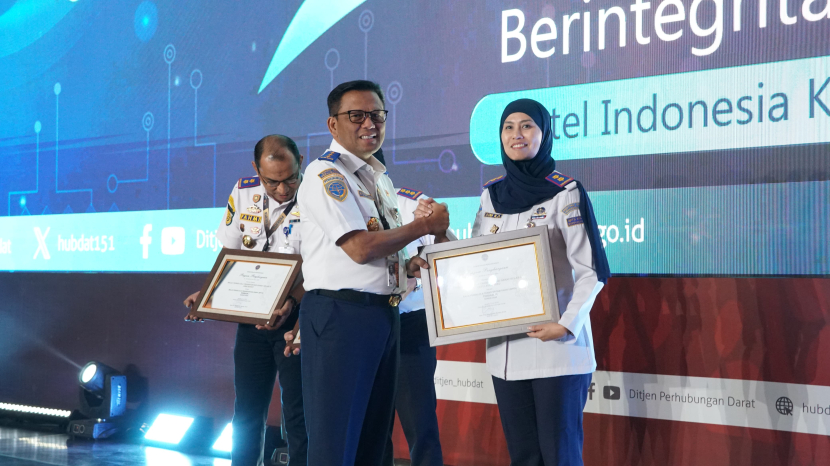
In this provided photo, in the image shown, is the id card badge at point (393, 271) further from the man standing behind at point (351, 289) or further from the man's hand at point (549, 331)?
the man's hand at point (549, 331)

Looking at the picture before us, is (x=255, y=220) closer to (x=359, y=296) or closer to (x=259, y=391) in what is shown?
(x=259, y=391)

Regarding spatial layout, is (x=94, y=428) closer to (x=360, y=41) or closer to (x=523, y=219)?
(x=360, y=41)

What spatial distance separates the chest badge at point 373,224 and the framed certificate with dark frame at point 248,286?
2.51ft

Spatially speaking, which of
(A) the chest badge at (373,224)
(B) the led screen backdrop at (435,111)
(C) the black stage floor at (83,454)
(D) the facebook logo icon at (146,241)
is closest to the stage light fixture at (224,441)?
(C) the black stage floor at (83,454)

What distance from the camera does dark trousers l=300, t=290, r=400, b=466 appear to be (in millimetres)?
1997

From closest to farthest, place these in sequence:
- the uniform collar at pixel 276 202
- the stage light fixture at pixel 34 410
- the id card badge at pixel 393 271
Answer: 1. the id card badge at pixel 393 271
2. the uniform collar at pixel 276 202
3. the stage light fixture at pixel 34 410

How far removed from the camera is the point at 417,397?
268 centimetres

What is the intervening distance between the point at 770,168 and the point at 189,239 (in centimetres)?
321

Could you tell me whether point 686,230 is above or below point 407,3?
below

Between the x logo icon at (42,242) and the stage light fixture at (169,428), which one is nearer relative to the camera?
the stage light fixture at (169,428)

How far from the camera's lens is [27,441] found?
4.46 m

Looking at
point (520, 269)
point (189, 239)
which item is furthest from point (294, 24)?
point (520, 269)

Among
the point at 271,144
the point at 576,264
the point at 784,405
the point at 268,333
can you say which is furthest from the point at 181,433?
the point at 784,405

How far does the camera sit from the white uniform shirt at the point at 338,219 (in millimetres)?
2008
